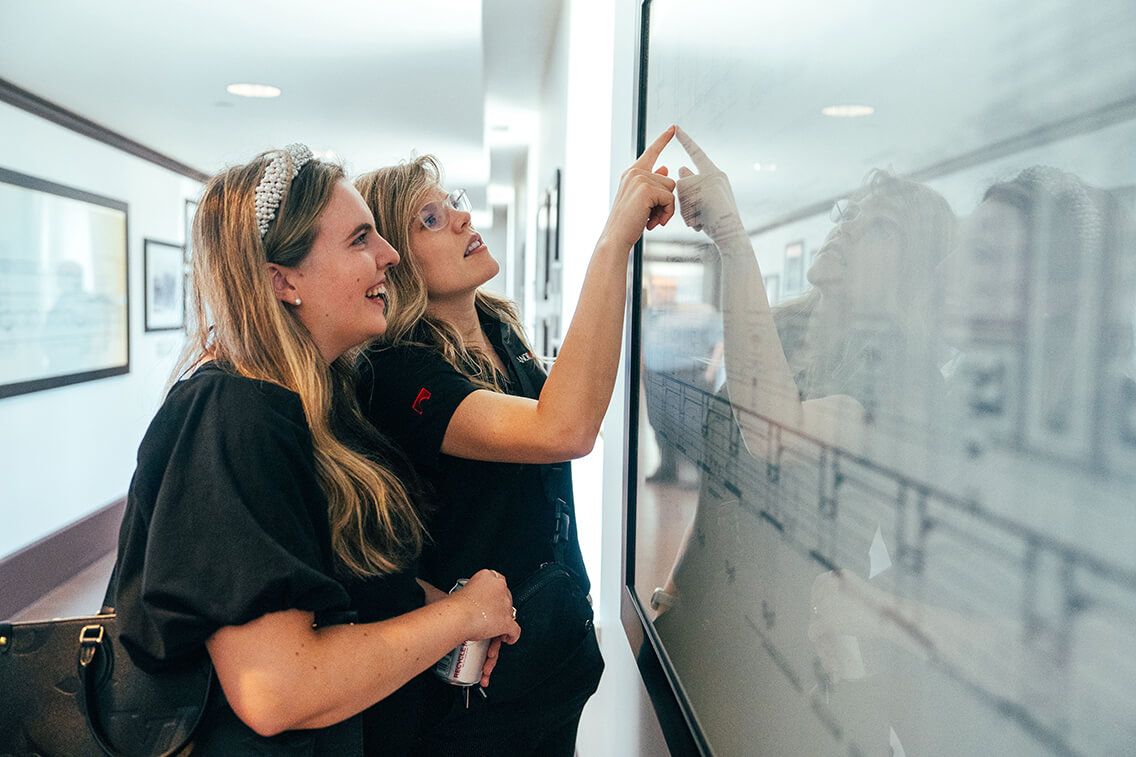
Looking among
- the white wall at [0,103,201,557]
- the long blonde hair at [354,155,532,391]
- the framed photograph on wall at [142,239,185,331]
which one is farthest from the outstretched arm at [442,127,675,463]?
the framed photograph on wall at [142,239,185,331]

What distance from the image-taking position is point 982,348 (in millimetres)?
376

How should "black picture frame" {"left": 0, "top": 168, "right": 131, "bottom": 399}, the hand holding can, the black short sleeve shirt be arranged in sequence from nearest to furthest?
the black short sleeve shirt
the hand holding can
"black picture frame" {"left": 0, "top": 168, "right": 131, "bottom": 399}

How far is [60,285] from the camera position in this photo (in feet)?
15.9

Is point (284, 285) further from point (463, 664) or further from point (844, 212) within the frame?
point (844, 212)

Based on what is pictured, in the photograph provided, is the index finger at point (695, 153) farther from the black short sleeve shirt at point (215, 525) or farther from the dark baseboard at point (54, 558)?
the dark baseboard at point (54, 558)

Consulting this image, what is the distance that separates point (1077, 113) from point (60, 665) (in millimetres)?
1063

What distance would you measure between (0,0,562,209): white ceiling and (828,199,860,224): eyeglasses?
2079mm

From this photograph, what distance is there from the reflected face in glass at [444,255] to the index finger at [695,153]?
0.40 m

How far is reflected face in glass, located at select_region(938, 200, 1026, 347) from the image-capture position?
354 millimetres

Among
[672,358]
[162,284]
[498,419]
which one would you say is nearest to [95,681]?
[498,419]

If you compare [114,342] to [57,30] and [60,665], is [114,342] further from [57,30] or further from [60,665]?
[60,665]

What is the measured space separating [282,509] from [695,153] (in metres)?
0.61

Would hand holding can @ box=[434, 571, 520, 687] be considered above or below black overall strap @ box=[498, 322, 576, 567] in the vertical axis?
below

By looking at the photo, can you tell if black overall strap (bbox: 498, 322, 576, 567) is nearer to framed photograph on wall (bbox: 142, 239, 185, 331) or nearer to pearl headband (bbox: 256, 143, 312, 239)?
pearl headband (bbox: 256, 143, 312, 239)
